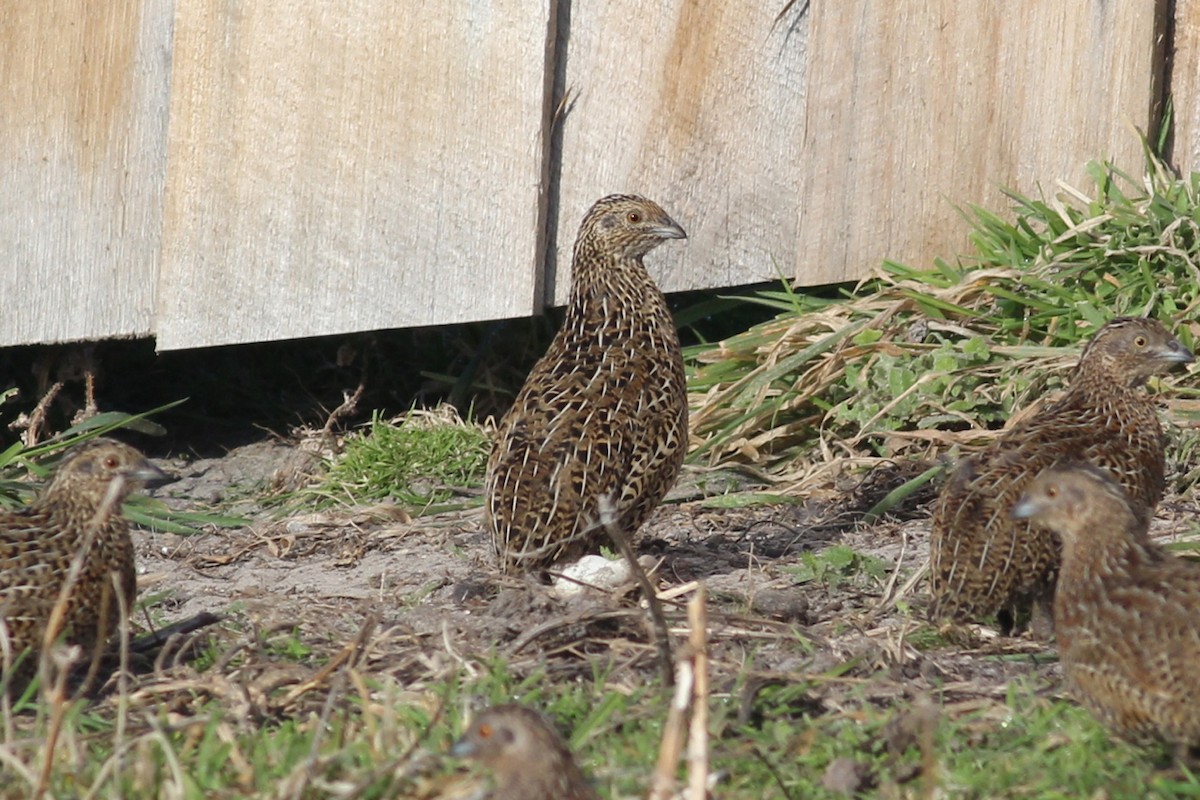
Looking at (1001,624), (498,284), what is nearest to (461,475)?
(498,284)

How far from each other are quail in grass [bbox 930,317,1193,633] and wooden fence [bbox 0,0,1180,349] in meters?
1.62

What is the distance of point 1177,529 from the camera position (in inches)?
221

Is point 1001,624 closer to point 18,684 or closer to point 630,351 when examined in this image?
point 630,351

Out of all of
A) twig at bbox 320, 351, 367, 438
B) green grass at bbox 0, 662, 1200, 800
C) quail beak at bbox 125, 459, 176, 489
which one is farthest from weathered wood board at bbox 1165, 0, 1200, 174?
quail beak at bbox 125, 459, 176, 489

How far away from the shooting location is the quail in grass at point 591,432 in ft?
17.5

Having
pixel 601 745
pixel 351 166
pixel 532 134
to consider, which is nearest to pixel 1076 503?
pixel 601 745

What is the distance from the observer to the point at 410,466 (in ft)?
22.9

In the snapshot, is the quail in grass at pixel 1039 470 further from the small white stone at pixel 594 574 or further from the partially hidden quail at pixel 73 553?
the partially hidden quail at pixel 73 553

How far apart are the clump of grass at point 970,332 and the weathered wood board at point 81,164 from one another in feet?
8.20

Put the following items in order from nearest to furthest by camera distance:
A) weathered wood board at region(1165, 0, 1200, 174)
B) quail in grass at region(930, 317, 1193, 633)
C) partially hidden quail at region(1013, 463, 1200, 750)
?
partially hidden quail at region(1013, 463, 1200, 750) < quail in grass at region(930, 317, 1193, 633) < weathered wood board at region(1165, 0, 1200, 174)

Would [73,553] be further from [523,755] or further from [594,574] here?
[523,755]

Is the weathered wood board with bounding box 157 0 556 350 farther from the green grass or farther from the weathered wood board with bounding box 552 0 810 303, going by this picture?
Answer: the green grass

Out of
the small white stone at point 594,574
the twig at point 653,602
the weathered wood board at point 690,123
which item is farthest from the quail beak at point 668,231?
the twig at point 653,602

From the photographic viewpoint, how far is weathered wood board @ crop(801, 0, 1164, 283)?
265 inches
